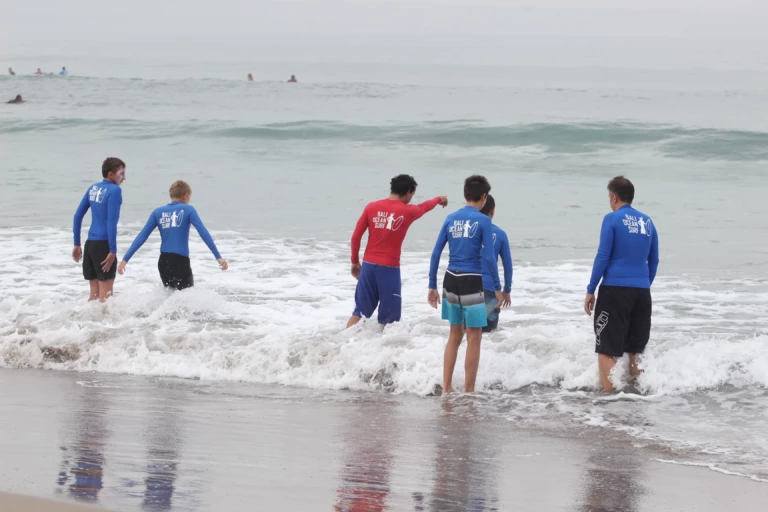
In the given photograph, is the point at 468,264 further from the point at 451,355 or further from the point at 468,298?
the point at 451,355

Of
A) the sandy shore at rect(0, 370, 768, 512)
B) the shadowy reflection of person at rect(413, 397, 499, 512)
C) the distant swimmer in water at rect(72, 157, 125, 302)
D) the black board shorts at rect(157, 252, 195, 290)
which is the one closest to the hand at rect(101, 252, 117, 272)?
the distant swimmer in water at rect(72, 157, 125, 302)

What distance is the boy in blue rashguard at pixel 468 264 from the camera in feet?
23.9

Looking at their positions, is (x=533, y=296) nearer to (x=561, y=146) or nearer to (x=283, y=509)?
(x=283, y=509)

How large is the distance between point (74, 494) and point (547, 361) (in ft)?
15.9

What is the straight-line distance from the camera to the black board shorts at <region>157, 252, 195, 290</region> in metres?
9.29

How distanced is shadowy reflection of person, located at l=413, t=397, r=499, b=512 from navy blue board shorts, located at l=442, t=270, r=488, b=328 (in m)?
0.69

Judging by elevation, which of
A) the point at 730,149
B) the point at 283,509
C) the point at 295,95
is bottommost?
the point at 283,509

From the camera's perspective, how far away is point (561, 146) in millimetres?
32594

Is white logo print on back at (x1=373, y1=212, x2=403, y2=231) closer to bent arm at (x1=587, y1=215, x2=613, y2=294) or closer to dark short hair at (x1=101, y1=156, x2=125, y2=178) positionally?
bent arm at (x1=587, y1=215, x2=613, y2=294)

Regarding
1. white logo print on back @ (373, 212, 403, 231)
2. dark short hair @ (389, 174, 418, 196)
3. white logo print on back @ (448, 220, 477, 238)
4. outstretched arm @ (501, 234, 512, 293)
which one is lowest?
outstretched arm @ (501, 234, 512, 293)

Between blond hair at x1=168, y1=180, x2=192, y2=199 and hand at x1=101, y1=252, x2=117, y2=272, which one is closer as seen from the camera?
blond hair at x1=168, y1=180, x2=192, y2=199

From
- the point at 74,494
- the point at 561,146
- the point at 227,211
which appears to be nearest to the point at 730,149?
the point at 561,146

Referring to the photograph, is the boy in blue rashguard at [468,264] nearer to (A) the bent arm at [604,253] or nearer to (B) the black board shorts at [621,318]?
(A) the bent arm at [604,253]

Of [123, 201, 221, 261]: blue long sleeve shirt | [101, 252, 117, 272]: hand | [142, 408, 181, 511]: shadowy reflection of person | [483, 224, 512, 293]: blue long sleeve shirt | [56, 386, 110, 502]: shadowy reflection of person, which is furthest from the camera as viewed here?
[101, 252, 117, 272]: hand
